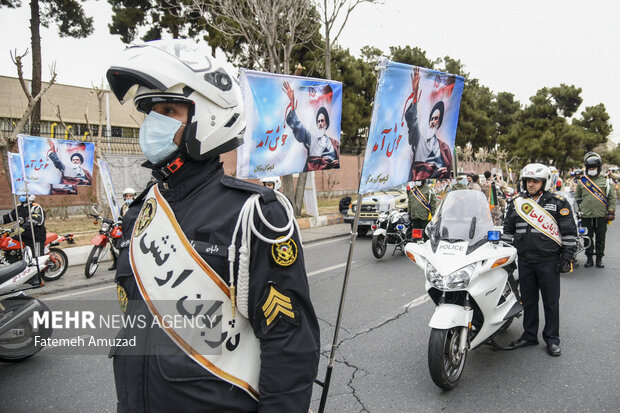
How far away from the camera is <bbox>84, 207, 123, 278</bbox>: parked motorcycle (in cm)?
790

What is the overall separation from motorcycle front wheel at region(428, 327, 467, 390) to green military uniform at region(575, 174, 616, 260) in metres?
6.00

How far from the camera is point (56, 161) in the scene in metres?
8.54

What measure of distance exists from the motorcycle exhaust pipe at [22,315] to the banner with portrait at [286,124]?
2.86 m

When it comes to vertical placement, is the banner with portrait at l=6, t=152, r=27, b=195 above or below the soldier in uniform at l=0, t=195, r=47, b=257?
above

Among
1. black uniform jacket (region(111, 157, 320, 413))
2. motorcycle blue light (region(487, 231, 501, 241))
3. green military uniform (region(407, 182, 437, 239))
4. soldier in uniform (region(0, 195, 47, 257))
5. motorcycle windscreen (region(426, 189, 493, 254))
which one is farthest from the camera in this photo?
green military uniform (region(407, 182, 437, 239))

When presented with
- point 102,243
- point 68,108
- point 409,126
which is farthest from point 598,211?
point 68,108

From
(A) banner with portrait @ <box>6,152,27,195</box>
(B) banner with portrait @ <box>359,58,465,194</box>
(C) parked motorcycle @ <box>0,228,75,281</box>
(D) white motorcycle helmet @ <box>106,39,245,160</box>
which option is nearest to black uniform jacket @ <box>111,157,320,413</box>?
(D) white motorcycle helmet @ <box>106,39,245,160</box>

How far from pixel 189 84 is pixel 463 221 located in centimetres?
305

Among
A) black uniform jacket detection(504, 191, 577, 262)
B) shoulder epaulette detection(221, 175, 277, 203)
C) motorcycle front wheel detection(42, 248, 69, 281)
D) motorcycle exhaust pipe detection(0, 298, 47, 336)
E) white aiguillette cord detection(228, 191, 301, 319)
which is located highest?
shoulder epaulette detection(221, 175, 277, 203)

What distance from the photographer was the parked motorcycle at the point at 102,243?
7.90 metres

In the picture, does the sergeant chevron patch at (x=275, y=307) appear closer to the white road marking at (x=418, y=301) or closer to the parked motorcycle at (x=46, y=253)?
the white road marking at (x=418, y=301)

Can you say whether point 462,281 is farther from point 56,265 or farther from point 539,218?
point 56,265

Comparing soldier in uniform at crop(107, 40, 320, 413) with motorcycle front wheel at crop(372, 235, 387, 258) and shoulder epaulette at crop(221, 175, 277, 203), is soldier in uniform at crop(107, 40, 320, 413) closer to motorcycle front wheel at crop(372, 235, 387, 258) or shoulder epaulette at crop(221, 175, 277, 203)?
shoulder epaulette at crop(221, 175, 277, 203)

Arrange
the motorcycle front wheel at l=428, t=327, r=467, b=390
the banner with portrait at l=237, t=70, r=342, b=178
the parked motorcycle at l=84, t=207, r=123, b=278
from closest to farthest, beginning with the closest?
the motorcycle front wheel at l=428, t=327, r=467, b=390
the banner with portrait at l=237, t=70, r=342, b=178
the parked motorcycle at l=84, t=207, r=123, b=278
